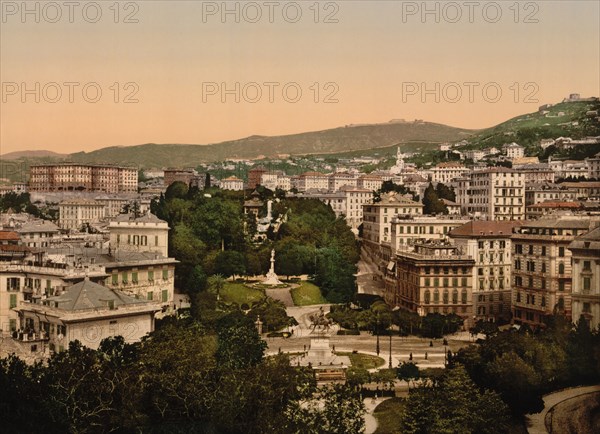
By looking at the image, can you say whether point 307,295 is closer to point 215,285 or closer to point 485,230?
point 215,285

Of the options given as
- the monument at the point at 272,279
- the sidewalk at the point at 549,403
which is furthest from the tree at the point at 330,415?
the monument at the point at 272,279

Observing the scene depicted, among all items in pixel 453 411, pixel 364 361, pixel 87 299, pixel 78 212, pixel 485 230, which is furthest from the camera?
pixel 78 212

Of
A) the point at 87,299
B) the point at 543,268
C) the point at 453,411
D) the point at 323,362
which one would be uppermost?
the point at 87,299

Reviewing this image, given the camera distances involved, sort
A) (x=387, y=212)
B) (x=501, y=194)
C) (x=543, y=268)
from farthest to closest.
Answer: (x=501, y=194) → (x=387, y=212) → (x=543, y=268)

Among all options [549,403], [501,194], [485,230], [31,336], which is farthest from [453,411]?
[501,194]

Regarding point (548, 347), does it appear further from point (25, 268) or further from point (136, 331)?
point (25, 268)
